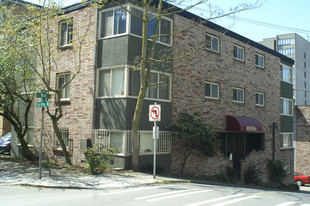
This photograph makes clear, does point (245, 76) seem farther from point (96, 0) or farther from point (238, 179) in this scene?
point (96, 0)

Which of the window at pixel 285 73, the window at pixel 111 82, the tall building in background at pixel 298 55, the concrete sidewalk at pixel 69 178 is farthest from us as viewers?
the tall building in background at pixel 298 55

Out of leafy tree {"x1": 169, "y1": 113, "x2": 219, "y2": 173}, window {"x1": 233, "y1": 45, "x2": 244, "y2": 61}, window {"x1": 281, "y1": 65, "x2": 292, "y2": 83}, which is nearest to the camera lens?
leafy tree {"x1": 169, "y1": 113, "x2": 219, "y2": 173}

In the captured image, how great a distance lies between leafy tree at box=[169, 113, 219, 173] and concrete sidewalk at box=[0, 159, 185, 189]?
347 cm

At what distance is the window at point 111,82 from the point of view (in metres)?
16.1

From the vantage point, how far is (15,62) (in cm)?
1656

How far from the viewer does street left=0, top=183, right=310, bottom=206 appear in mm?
8805

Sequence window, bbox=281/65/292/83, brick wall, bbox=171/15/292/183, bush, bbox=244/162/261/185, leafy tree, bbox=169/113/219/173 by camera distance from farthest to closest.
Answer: window, bbox=281/65/292/83 → bush, bbox=244/162/261/185 → brick wall, bbox=171/15/292/183 → leafy tree, bbox=169/113/219/173

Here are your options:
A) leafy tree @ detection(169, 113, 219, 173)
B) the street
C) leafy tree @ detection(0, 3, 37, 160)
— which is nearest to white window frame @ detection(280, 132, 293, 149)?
leafy tree @ detection(169, 113, 219, 173)

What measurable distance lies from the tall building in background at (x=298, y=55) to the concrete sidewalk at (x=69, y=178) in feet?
253

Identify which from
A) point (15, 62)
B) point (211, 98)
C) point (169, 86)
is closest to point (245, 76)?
point (211, 98)

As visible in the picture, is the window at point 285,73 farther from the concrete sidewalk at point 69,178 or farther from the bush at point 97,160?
the bush at point 97,160

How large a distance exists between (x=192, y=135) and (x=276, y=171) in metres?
13.1

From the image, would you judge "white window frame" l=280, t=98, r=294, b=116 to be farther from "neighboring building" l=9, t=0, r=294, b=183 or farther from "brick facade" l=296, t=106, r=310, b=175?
"brick facade" l=296, t=106, r=310, b=175

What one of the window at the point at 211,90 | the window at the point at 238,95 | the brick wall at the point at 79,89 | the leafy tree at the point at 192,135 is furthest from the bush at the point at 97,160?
the window at the point at 238,95
